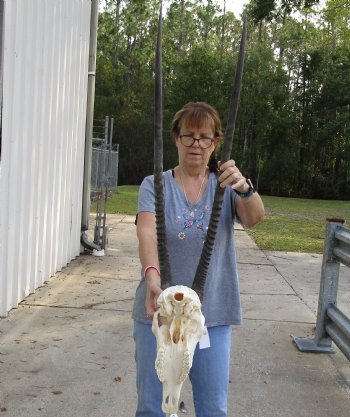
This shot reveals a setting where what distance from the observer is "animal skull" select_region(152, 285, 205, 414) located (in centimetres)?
198

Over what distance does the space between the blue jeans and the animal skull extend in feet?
1.02

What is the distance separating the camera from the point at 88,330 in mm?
5238

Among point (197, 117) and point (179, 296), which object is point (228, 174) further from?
point (179, 296)

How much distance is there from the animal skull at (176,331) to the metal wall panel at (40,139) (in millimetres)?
3568

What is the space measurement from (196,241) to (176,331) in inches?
19.5

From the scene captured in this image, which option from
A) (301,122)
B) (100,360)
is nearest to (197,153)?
(100,360)

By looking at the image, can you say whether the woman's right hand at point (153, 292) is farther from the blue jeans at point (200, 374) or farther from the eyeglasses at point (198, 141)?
the eyeglasses at point (198, 141)

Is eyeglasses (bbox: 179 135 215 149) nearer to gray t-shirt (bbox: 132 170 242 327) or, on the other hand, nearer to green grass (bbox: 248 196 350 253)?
gray t-shirt (bbox: 132 170 242 327)

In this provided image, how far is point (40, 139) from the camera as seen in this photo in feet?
20.8

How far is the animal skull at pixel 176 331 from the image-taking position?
6.48 feet

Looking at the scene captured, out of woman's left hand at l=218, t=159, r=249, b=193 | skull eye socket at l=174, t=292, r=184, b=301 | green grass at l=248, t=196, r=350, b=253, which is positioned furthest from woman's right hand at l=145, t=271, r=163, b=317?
green grass at l=248, t=196, r=350, b=253

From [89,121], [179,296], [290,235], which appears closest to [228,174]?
[179,296]

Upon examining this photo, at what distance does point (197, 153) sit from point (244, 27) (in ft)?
1.87

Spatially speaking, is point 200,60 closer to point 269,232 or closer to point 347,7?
point 347,7
